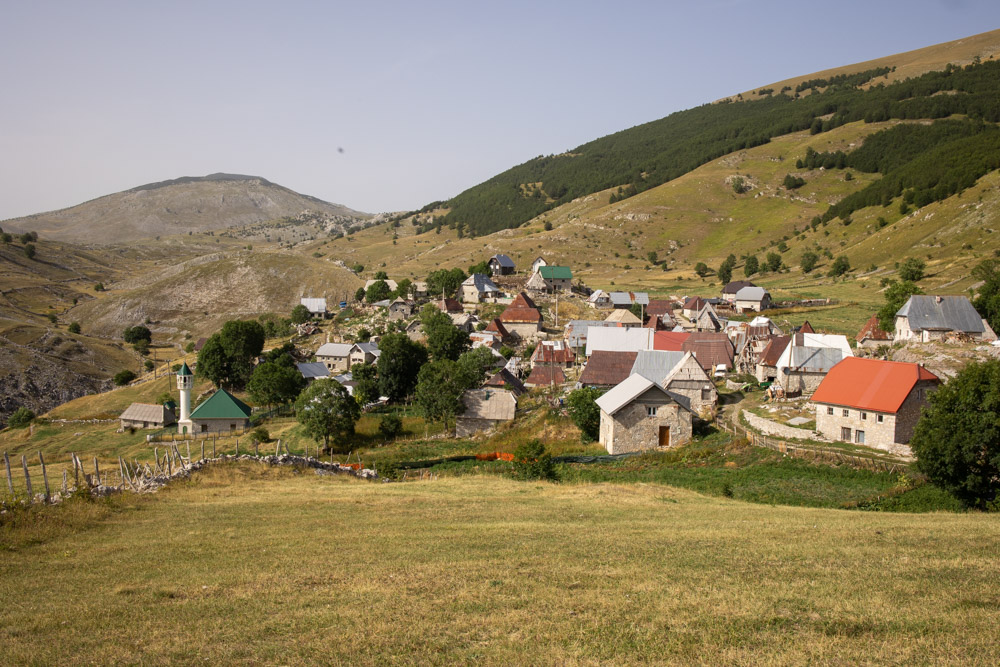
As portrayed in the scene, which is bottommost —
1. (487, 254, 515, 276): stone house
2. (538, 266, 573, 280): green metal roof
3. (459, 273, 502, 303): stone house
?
(459, 273, 502, 303): stone house

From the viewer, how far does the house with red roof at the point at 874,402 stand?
31969 millimetres

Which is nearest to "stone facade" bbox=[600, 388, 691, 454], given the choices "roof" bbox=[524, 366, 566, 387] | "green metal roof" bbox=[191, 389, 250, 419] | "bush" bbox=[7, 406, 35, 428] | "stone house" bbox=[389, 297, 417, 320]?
"roof" bbox=[524, 366, 566, 387]

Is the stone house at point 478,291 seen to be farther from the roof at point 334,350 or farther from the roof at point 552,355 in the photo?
the roof at point 552,355

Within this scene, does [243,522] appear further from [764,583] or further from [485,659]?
[764,583]

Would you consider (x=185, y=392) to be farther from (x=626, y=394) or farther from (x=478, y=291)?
(x=478, y=291)

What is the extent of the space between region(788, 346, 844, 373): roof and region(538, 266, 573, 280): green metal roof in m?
55.3

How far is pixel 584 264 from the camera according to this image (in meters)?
140

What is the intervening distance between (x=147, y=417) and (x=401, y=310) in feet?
124

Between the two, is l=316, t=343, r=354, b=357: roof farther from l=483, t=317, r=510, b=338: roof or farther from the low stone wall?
the low stone wall

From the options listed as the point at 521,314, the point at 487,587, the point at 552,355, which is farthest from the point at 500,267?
the point at 487,587

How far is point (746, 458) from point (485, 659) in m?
26.5

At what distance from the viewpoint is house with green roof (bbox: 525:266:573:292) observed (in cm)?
9669

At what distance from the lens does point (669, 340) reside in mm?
56250

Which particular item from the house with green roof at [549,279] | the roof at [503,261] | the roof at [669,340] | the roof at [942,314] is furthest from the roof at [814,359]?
the roof at [503,261]
